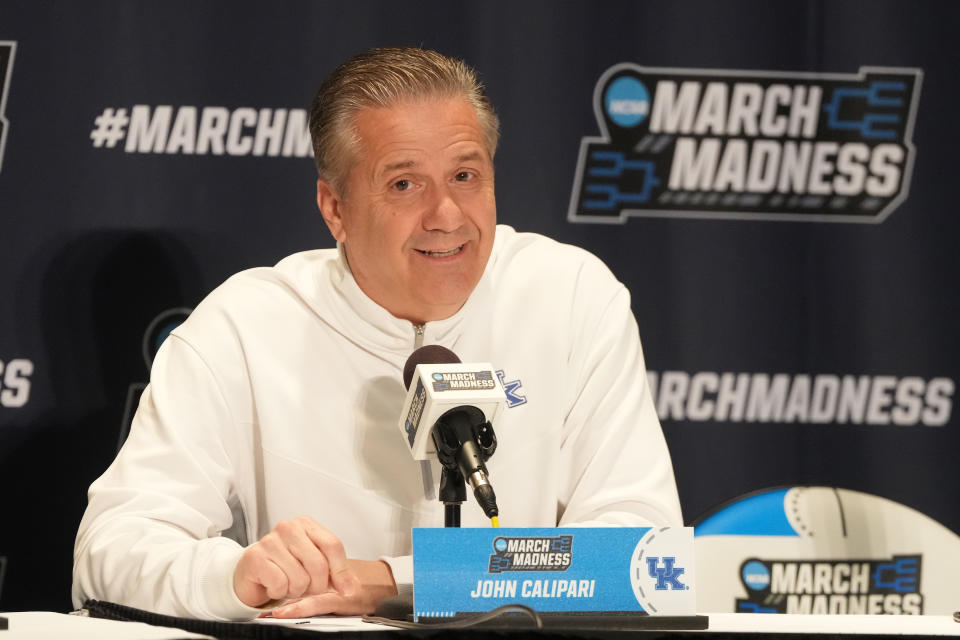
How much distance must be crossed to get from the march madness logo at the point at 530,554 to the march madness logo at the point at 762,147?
172 centimetres

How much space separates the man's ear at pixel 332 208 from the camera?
7.57ft

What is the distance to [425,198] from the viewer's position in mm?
2166

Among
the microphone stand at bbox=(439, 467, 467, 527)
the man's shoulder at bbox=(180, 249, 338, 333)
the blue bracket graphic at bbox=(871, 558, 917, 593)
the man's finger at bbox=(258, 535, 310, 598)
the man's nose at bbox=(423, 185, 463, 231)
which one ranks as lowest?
the man's finger at bbox=(258, 535, 310, 598)

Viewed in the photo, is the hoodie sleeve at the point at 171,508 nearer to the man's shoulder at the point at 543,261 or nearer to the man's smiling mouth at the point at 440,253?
the man's smiling mouth at the point at 440,253

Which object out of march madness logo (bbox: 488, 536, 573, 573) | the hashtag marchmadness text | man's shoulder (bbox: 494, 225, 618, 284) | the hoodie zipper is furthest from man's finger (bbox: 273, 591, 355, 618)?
the hashtag marchmadness text

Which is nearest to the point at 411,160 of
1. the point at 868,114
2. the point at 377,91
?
the point at 377,91

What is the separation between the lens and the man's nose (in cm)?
213

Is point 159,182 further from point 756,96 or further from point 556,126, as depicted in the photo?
point 756,96

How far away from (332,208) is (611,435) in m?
0.72

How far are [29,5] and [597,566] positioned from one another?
223cm

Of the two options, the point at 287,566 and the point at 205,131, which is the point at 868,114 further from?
the point at 287,566

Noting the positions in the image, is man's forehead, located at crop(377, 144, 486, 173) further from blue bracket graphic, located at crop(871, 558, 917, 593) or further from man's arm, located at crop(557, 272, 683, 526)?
blue bracket graphic, located at crop(871, 558, 917, 593)

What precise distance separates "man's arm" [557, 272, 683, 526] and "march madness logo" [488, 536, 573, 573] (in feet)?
1.92

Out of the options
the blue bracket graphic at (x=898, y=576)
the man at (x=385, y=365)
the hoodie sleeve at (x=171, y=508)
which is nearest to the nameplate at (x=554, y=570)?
the hoodie sleeve at (x=171, y=508)
